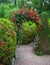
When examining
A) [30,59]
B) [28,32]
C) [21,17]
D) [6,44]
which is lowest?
[28,32]

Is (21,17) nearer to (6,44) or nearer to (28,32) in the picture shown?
(28,32)

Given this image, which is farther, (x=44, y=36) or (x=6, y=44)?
(x=44, y=36)

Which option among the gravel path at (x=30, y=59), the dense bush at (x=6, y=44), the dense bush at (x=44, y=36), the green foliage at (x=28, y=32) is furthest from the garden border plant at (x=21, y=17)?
the dense bush at (x=6, y=44)

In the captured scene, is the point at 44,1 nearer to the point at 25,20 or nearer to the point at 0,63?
the point at 25,20

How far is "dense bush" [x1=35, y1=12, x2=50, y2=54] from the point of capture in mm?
9312

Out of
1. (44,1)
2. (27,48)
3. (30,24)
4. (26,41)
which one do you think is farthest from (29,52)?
(44,1)

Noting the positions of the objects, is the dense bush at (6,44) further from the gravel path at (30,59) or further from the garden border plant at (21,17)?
the garden border plant at (21,17)

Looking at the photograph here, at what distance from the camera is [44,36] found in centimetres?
941

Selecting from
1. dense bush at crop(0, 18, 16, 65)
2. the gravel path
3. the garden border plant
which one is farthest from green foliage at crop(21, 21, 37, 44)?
dense bush at crop(0, 18, 16, 65)

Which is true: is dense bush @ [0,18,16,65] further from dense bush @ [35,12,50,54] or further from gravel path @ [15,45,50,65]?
dense bush @ [35,12,50,54]

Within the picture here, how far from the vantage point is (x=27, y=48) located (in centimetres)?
995

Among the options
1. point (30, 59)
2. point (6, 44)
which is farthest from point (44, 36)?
point (6, 44)

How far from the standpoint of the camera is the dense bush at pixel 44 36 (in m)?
9.31

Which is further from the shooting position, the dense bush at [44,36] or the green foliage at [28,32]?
the green foliage at [28,32]
